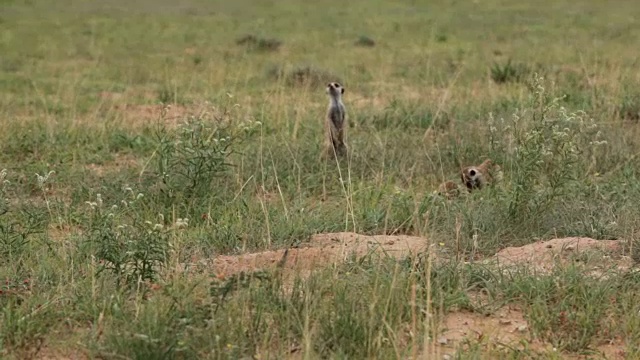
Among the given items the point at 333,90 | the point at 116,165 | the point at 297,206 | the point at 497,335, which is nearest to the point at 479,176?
the point at 297,206

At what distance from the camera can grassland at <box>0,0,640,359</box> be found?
3145 mm

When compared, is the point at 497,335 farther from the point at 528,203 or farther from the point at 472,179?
the point at 472,179

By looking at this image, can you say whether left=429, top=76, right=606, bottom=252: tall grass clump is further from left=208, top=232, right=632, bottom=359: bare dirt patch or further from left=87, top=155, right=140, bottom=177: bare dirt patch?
left=87, top=155, right=140, bottom=177: bare dirt patch

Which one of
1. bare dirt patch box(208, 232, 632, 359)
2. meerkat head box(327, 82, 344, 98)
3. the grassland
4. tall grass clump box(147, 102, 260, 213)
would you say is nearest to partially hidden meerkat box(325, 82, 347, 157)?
meerkat head box(327, 82, 344, 98)

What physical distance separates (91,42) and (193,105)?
Result: 808 centimetres

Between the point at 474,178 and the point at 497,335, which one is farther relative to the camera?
the point at 474,178

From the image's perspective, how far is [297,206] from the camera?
496cm

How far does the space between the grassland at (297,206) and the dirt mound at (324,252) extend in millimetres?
107

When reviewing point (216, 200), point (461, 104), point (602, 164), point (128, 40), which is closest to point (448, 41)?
point (128, 40)

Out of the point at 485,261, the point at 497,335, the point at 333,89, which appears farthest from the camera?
the point at 333,89

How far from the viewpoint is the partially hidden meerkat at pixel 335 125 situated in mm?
6312

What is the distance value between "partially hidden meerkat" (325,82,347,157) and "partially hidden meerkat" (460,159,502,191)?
39.6 inches

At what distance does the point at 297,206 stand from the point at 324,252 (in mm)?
1015

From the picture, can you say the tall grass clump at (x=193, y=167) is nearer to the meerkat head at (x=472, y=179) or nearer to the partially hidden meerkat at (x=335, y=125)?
the partially hidden meerkat at (x=335, y=125)
